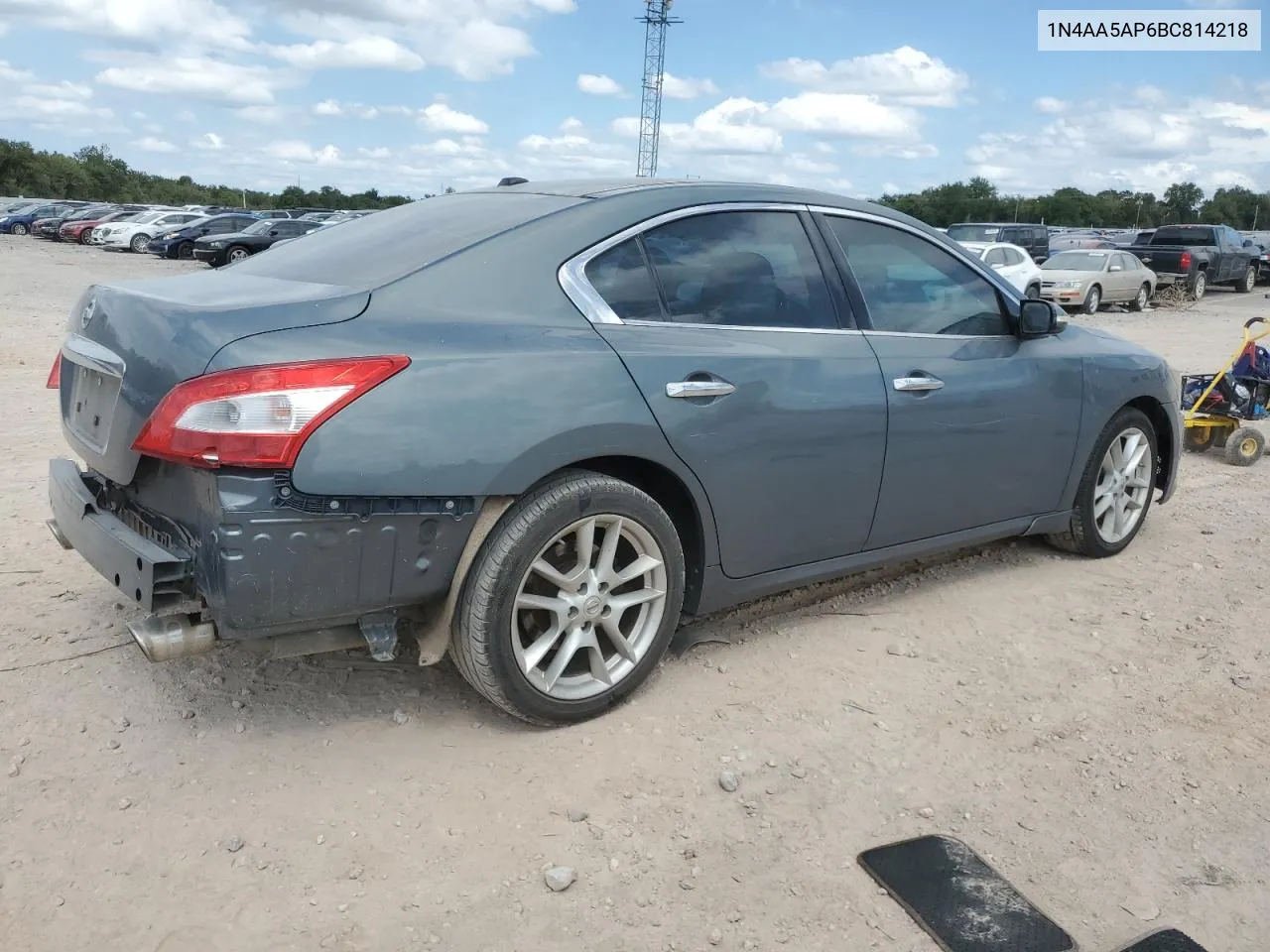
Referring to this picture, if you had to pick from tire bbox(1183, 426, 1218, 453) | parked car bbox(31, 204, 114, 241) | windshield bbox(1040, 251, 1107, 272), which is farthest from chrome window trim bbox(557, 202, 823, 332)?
parked car bbox(31, 204, 114, 241)

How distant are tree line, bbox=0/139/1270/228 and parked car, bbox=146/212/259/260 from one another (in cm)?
3898

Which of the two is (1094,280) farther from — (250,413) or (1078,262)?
(250,413)

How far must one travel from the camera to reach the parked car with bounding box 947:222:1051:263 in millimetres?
22844

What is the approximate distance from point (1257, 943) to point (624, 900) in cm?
148

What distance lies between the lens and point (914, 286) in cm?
414

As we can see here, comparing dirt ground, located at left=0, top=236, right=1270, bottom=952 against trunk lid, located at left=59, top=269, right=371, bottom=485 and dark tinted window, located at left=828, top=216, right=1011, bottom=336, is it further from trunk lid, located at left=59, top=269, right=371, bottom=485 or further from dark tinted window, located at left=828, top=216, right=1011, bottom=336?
dark tinted window, located at left=828, top=216, right=1011, bottom=336

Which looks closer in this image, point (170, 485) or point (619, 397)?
point (170, 485)

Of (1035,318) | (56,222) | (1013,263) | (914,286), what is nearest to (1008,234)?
(1013,263)

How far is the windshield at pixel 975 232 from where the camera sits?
22734mm

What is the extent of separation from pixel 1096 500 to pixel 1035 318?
1.12 meters

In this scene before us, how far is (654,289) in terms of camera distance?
3410 millimetres

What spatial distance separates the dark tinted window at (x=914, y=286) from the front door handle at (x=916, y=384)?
0.21m

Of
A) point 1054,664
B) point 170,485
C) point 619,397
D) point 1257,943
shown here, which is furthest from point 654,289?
point 1257,943

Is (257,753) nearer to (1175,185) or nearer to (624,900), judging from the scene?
(624,900)
